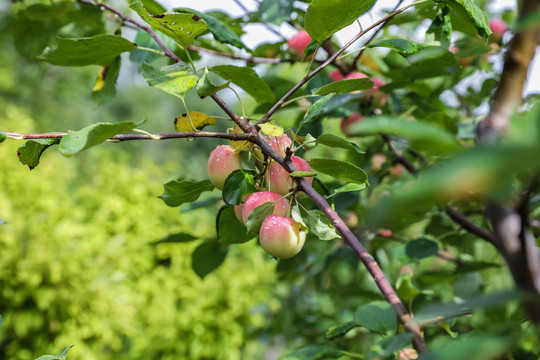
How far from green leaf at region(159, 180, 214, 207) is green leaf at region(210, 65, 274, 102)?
127 mm

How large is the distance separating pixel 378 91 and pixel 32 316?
1.42 m

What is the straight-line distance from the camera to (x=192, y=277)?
2209mm

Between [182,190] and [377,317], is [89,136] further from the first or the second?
[377,317]

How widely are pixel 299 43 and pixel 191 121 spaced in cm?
40

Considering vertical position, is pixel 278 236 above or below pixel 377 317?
above

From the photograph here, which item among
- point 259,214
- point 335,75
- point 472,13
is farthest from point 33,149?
point 335,75

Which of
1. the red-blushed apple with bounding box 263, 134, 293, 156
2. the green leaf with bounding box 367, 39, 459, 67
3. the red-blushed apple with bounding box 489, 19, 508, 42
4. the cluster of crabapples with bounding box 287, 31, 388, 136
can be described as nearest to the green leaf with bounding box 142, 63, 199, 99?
the red-blushed apple with bounding box 263, 134, 293, 156

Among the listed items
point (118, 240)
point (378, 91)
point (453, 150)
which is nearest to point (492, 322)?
point (453, 150)

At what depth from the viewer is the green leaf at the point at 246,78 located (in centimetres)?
53

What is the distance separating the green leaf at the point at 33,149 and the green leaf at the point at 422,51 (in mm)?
351

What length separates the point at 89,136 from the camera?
1.25 ft

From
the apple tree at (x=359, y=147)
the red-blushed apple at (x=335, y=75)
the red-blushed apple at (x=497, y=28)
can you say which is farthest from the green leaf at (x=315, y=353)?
the red-blushed apple at (x=497, y=28)

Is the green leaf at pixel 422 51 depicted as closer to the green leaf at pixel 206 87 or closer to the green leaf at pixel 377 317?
the green leaf at pixel 206 87

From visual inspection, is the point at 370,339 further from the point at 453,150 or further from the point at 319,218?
the point at 453,150
